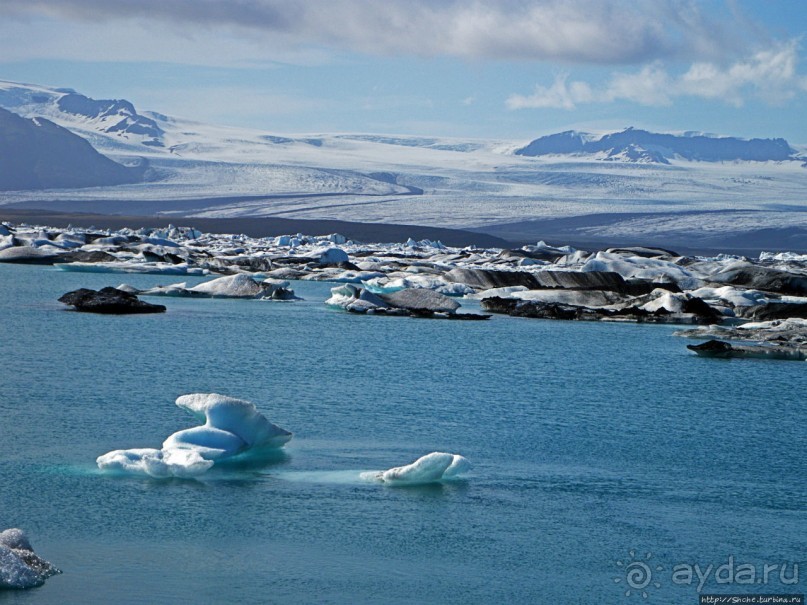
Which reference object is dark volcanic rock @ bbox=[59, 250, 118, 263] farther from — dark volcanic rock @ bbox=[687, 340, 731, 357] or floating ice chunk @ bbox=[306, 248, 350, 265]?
dark volcanic rock @ bbox=[687, 340, 731, 357]

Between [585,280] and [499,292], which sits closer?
[585,280]

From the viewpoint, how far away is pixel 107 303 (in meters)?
18.0

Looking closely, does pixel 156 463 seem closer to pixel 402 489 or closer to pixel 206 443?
pixel 206 443

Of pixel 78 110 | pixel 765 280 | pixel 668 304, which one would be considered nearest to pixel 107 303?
pixel 668 304

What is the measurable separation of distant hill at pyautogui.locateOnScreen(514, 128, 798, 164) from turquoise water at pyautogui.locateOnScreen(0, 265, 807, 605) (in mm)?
162787

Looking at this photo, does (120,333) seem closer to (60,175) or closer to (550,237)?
(550,237)

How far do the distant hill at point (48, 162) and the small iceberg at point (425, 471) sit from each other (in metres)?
100

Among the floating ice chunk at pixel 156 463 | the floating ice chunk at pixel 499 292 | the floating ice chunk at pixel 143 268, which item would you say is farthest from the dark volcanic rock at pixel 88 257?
the floating ice chunk at pixel 156 463

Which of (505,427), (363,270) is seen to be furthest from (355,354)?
(363,270)

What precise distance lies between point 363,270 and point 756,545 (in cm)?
2532

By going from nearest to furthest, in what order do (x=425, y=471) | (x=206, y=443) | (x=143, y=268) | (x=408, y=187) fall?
(x=425, y=471) → (x=206, y=443) → (x=143, y=268) → (x=408, y=187)

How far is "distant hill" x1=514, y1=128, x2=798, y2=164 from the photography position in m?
179

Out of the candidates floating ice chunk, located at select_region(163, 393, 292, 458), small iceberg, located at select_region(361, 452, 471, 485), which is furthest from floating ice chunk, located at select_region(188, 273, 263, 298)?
small iceberg, located at select_region(361, 452, 471, 485)

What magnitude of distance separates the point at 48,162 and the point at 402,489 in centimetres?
10617
